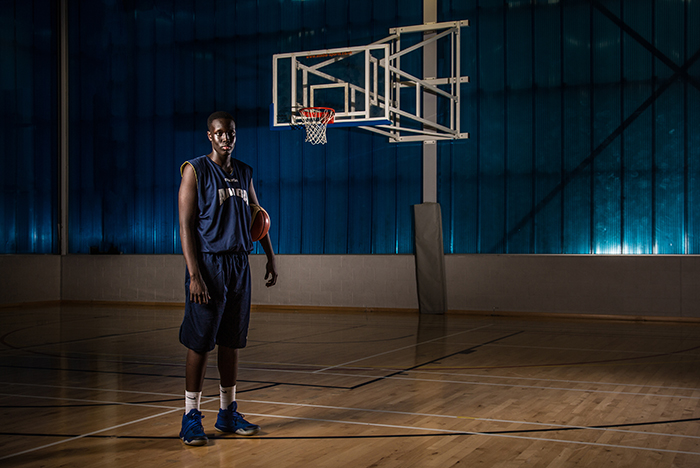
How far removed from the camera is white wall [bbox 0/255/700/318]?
481 inches

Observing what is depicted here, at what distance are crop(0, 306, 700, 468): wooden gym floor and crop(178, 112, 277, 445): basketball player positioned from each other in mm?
221

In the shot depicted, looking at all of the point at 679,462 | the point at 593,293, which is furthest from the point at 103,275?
the point at 679,462

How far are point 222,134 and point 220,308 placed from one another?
1.01m

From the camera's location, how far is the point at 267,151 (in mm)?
15023

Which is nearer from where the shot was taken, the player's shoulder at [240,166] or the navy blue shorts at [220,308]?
the navy blue shorts at [220,308]

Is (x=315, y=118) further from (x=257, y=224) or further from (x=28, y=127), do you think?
(x=28, y=127)

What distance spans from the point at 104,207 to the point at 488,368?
38.9 ft

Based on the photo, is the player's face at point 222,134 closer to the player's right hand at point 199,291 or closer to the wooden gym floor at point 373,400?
the player's right hand at point 199,291

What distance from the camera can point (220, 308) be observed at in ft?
13.4

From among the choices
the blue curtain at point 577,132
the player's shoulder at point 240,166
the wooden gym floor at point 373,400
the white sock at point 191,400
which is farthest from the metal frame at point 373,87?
the white sock at point 191,400

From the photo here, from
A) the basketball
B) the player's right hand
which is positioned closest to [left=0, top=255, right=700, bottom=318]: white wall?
the basketball

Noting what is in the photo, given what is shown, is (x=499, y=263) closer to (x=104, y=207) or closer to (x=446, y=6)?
(x=446, y=6)

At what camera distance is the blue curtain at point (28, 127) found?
50.0 ft

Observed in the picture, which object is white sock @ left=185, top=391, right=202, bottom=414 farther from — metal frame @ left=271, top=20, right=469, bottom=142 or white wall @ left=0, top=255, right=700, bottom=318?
white wall @ left=0, top=255, right=700, bottom=318
